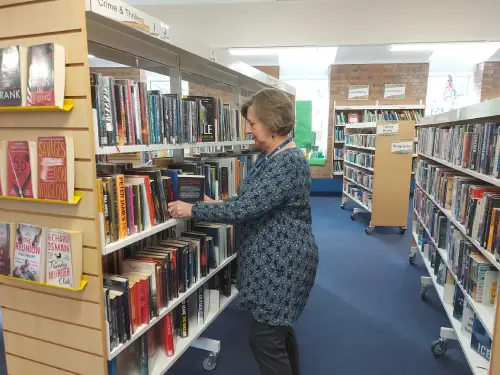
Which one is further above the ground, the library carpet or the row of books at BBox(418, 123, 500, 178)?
the row of books at BBox(418, 123, 500, 178)

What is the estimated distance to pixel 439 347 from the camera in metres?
2.38

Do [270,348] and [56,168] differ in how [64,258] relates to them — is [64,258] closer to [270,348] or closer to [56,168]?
[56,168]

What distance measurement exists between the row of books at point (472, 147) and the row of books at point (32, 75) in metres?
1.96

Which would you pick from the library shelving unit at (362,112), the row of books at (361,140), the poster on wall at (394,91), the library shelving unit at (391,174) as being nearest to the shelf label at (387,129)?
the library shelving unit at (391,174)

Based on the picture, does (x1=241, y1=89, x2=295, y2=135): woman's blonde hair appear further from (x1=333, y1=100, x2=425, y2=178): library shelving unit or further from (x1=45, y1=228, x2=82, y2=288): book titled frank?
(x1=333, y1=100, x2=425, y2=178): library shelving unit

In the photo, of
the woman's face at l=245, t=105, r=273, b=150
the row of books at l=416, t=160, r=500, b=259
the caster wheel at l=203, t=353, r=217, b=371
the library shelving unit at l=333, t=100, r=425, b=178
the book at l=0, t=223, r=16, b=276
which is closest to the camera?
the book at l=0, t=223, r=16, b=276

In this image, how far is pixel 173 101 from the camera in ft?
6.00

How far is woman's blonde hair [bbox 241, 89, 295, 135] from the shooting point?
156cm

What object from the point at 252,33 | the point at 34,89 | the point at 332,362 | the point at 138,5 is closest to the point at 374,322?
the point at 332,362

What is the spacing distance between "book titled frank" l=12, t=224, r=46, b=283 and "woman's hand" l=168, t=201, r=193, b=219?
577 mm

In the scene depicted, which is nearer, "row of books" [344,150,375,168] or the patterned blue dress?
the patterned blue dress

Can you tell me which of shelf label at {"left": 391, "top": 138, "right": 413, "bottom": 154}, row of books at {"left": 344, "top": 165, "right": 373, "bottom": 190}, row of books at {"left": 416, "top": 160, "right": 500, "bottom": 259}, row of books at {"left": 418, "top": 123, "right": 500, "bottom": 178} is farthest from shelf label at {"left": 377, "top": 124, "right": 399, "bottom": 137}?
row of books at {"left": 416, "top": 160, "right": 500, "bottom": 259}

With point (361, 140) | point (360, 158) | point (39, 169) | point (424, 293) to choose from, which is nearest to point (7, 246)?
point (39, 169)

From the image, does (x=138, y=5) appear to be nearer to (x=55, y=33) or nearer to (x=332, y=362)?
(x=55, y=33)
